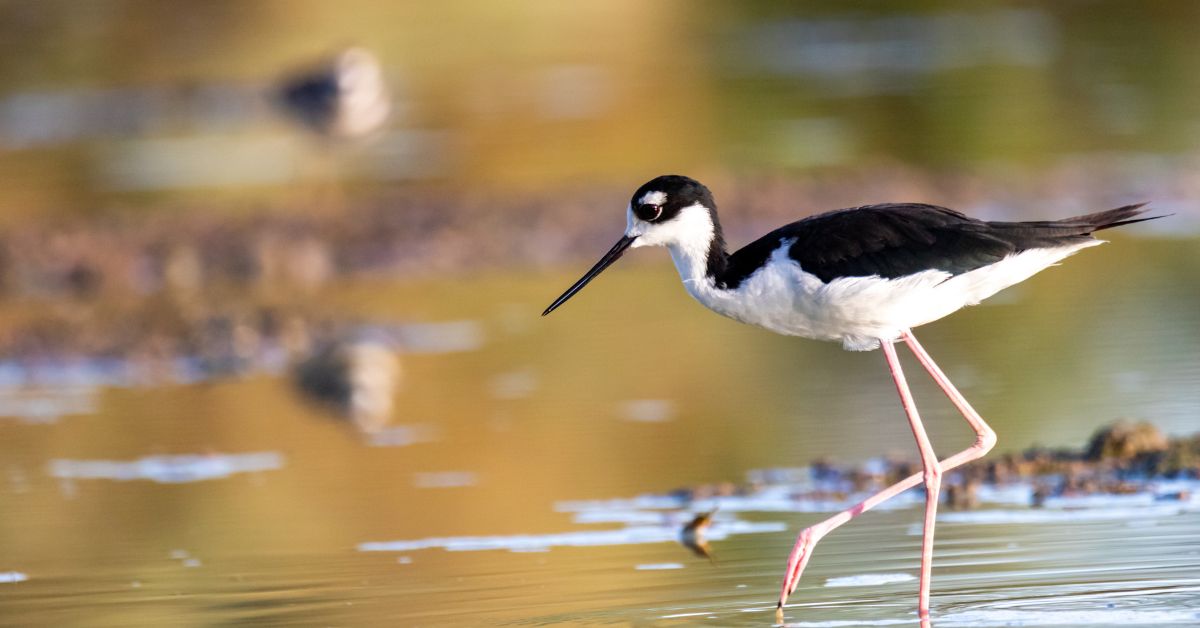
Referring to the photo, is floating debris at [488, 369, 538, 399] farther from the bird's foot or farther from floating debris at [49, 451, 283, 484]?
the bird's foot

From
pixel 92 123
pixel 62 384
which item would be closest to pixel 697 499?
pixel 62 384

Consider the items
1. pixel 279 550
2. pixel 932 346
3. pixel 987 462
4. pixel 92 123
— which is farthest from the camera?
pixel 92 123

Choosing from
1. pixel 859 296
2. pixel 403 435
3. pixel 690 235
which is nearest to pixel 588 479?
pixel 403 435

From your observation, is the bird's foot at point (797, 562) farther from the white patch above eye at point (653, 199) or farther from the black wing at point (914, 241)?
the white patch above eye at point (653, 199)

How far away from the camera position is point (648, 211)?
662 cm

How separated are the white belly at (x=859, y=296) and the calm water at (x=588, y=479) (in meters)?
0.80

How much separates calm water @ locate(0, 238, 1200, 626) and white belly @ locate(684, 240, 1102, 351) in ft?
2.62

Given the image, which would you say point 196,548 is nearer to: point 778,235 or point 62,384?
point 778,235

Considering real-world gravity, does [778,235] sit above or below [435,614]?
above

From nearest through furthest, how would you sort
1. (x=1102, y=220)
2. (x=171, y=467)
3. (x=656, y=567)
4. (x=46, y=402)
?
(x=1102, y=220)
(x=656, y=567)
(x=171, y=467)
(x=46, y=402)

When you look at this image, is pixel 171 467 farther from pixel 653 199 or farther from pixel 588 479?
pixel 653 199

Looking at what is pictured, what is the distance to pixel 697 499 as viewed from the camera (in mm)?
7781

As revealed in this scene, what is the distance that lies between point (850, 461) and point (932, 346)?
267cm

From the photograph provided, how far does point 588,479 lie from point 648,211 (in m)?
1.85
